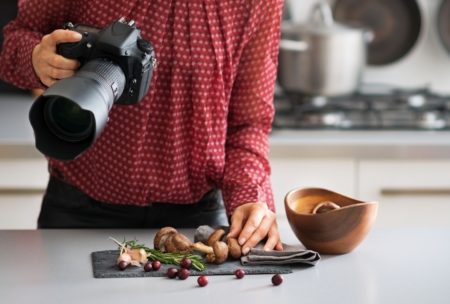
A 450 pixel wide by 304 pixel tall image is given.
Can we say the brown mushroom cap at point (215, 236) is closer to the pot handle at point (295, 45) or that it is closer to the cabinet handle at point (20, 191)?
the cabinet handle at point (20, 191)

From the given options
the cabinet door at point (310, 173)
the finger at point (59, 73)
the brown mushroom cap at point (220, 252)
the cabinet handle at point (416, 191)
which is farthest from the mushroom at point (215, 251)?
the cabinet handle at point (416, 191)

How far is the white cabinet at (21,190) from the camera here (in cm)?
239

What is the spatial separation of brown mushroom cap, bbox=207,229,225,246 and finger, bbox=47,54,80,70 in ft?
1.10

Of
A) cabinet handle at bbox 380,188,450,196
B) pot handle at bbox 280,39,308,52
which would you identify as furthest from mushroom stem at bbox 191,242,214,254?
pot handle at bbox 280,39,308,52

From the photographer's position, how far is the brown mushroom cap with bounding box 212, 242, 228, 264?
1.53 meters

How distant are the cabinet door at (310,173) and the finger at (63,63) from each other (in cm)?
100

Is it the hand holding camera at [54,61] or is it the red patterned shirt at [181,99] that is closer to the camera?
the hand holding camera at [54,61]

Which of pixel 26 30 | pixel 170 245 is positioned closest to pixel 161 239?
pixel 170 245

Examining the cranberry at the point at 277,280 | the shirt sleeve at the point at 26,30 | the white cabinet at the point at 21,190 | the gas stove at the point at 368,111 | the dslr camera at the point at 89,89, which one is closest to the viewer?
the dslr camera at the point at 89,89

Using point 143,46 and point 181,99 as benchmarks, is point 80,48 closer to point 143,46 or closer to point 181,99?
point 143,46

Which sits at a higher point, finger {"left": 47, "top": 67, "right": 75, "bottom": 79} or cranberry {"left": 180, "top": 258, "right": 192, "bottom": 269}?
finger {"left": 47, "top": 67, "right": 75, "bottom": 79}

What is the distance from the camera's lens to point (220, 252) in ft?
5.03

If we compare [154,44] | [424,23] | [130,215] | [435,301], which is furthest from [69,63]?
[424,23]

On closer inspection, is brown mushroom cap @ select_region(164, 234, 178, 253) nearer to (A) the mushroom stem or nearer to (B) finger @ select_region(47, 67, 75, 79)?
(A) the mushroom stem
